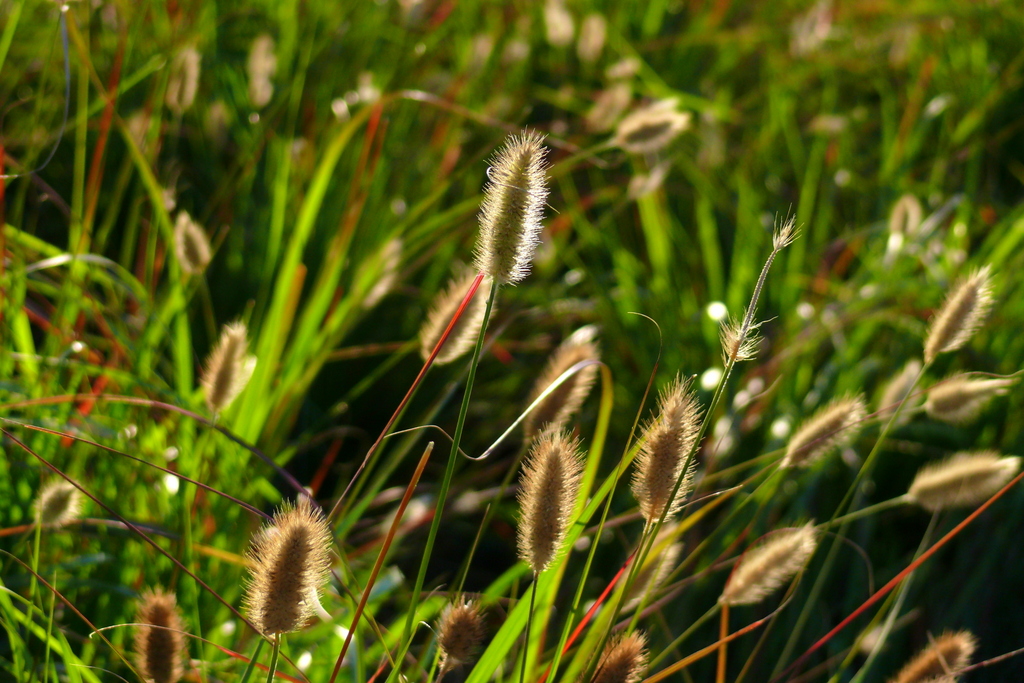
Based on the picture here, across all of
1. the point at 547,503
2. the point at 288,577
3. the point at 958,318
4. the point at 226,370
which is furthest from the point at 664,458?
the point at 226,370

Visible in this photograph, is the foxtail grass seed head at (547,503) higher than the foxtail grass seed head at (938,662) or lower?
higher

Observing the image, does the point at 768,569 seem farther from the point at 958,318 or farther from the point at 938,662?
the point at 958,318

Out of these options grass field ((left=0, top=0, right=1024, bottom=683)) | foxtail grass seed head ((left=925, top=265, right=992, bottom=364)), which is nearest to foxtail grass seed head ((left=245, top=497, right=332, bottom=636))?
grass field ((left=0, top=0, right=1024, bottom=683))

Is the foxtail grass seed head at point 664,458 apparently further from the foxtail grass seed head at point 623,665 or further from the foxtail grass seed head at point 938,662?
the foxtail grass seed head at point 938,662

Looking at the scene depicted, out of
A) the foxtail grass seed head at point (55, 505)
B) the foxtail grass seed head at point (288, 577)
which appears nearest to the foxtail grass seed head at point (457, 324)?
the foxtail grass seed head at point (288, 577)

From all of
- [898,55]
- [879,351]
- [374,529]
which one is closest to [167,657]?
[374,529]

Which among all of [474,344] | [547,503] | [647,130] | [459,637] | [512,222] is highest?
[647,130]

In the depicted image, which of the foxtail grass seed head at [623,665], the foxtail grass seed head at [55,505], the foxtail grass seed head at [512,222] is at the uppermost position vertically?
the foxtail grass seed head at [512,222]
